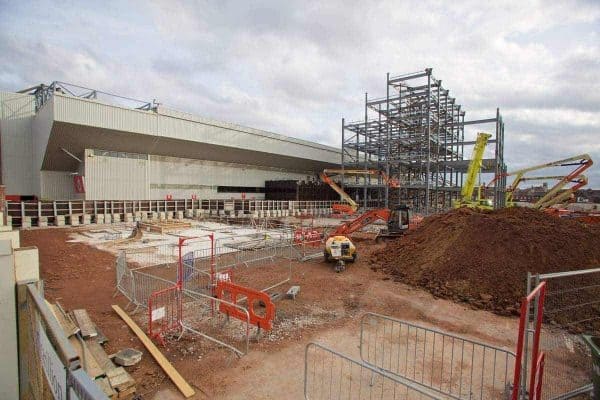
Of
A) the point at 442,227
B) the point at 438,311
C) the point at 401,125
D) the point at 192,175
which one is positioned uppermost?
the point at 401,125

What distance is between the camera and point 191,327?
7.52m

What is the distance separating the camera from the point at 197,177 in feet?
132

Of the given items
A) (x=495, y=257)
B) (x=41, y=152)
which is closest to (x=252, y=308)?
(x=495, y=257)

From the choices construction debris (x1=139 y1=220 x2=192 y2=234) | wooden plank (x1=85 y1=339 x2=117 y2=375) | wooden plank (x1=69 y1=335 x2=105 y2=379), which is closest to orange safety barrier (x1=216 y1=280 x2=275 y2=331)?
wooden plank (x1=85 y1=339 x2=117 y2=375)

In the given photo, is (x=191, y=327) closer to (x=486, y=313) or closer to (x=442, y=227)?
(x=486, y=313)

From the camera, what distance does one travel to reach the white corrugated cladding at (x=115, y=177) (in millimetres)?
29656

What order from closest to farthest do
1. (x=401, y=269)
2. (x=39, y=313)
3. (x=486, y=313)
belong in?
(x=39, y=313), (x=486, y=313), (x=401, y=269)

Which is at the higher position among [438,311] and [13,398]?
[13,398]

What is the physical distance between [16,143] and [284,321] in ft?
121

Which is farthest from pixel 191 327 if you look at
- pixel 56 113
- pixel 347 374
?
pixel 56 113

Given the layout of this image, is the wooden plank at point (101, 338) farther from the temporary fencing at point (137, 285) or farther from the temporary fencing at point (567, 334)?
the temporary fencing at point (567, 334)

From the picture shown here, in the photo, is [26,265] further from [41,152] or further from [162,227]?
[41,152]

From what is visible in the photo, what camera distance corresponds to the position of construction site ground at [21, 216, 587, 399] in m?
5.49

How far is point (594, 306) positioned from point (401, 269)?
18.9 feet
